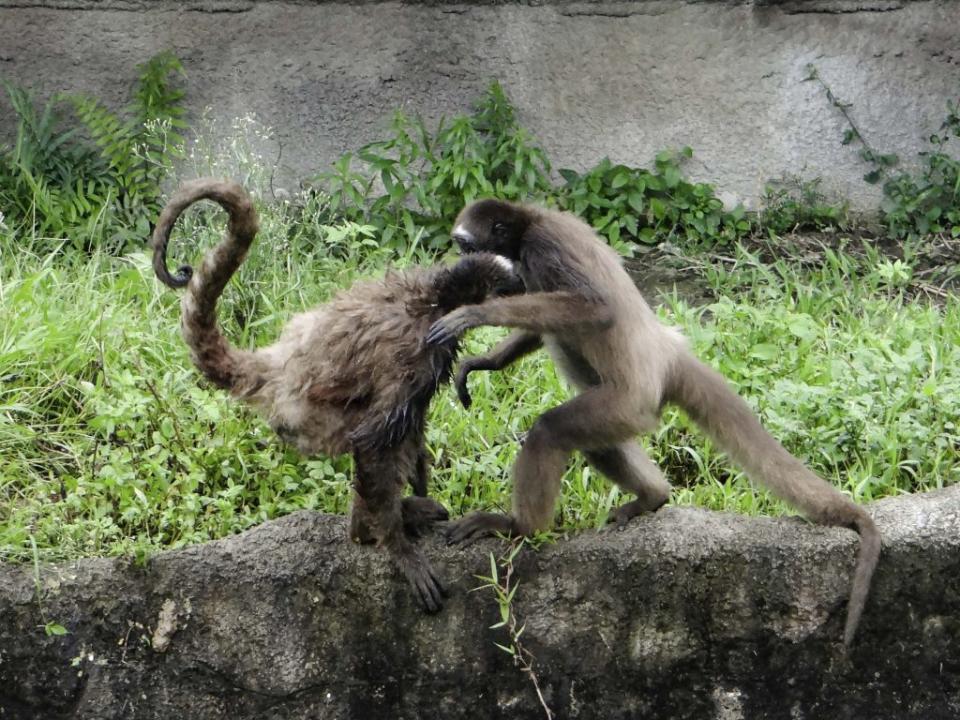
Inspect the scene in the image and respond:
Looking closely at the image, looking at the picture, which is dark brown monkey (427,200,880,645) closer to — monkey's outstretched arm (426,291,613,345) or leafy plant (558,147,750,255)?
monkey's outstretched arm (426,291,613,345)

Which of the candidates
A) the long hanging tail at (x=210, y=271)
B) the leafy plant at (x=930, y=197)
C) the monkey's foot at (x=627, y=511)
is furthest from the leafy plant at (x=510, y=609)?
the leafy plant at (x=930, y=197)

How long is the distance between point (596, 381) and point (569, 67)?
373 cm

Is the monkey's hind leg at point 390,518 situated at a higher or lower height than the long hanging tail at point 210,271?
lower

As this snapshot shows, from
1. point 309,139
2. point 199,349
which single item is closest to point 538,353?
point 199,349

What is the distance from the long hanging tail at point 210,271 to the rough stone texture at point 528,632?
2.73ft

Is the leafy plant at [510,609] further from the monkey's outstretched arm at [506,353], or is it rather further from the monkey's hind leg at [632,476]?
the monkey's outstretched arm at [506,353]

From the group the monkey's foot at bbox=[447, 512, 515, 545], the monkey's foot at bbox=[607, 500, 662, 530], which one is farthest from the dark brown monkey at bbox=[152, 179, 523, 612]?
the monkey's foot at bbox=[607, 500, 662, 530]

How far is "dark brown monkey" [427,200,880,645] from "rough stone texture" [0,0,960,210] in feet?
11.3

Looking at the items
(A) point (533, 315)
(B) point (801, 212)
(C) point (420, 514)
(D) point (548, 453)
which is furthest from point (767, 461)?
(B) point (801, 212)

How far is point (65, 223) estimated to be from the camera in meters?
7.62

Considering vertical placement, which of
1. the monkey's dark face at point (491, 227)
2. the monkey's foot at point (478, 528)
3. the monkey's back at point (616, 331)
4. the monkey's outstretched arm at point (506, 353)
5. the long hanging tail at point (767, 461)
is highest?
the monkey's dark face at point (491, 227)

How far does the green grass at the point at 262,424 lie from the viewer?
5.13 meters

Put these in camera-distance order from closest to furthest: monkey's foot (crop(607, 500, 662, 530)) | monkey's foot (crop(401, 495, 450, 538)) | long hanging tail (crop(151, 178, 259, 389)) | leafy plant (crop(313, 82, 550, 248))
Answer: long hanging tail (crop(151, 178, 259, 389))
monkey's foot (crop(401, 495, 450, 538))
monkey's foot (crop(607, 500, 662, 530))
leafy plant (crop(313, 82, 550, 248))

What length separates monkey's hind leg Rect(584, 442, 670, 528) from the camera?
5.00 meters
